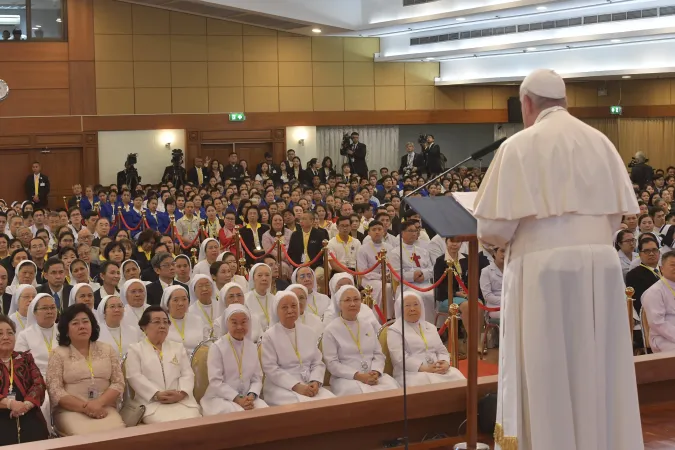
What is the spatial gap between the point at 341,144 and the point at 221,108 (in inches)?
137

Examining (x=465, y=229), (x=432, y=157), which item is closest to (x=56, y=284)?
(x=465, y=229)

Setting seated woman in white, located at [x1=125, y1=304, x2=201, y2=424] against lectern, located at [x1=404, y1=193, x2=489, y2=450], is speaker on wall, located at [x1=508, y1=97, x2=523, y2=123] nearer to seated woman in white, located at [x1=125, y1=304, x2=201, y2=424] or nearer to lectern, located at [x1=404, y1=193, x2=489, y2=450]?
seated woman in white, located at [x1=125, y1=304, x2=201, y2=424]

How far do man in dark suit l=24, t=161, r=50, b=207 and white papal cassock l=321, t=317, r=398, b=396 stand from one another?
1500 centimetres

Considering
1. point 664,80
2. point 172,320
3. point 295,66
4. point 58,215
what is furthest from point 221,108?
point 172,320

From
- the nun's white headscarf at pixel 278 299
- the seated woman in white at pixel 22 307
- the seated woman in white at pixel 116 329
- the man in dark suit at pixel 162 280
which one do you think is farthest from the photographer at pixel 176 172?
the nun's white headscarf at pixel 278 299

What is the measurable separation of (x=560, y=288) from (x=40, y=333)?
4.55 m

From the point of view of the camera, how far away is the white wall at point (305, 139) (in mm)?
23656

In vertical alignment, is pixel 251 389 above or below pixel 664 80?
below

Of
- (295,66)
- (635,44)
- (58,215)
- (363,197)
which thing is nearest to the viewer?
(58,215)

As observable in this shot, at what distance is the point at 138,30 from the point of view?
71.8 ft

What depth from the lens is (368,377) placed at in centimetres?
641

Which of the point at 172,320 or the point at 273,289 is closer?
the point at 172,320

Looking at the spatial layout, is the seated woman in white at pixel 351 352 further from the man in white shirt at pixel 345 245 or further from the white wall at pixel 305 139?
the white wall at pixel 305 139

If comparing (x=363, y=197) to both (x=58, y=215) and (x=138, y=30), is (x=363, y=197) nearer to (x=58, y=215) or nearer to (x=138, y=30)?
(x=58, y=215)
